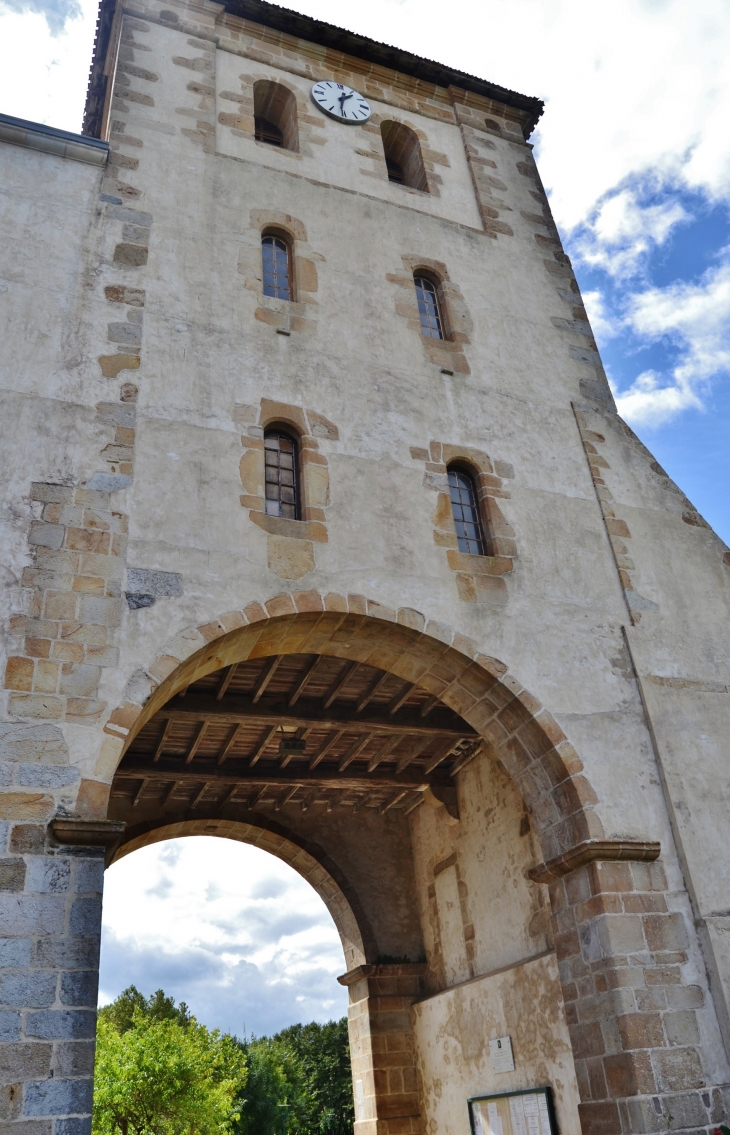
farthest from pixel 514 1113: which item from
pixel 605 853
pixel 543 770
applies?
pixel 543 770

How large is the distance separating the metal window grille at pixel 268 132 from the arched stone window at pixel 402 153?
1.20 metres

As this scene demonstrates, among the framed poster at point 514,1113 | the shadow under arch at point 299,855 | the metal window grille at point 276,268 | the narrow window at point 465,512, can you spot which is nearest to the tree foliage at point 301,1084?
the shadow under arch at point 299,855

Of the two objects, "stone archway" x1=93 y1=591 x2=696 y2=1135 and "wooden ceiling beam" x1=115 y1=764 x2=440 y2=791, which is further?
"wooden ceiling beam" x1=115 y1=764 x2=440 y2=791

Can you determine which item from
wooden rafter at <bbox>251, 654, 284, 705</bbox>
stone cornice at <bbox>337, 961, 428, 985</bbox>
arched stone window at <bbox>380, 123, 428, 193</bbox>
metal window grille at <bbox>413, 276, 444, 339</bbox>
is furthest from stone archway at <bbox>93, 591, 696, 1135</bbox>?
arched stone window at <bbox>380, 123, 428, 193</bbox>

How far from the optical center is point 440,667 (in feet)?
23.9

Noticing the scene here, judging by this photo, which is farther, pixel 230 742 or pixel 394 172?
pixel 394 172

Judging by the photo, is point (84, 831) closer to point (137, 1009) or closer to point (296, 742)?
point (296, 742)

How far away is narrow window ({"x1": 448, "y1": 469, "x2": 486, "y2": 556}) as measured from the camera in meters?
7.95

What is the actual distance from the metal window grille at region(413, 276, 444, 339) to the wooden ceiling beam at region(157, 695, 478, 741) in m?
3.78

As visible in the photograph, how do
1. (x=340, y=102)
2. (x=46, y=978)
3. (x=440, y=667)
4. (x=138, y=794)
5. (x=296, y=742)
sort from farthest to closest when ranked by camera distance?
(x=340, y=102), (x=138, y=794), (x=296, y=742), (x=440, y=667), (x=46, y=978)

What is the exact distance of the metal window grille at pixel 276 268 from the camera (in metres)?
8.62

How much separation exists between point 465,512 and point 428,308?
2512 millimetres

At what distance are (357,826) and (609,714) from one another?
4974mm

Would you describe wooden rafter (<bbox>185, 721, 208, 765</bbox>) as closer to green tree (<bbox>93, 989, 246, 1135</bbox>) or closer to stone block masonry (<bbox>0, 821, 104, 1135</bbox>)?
stone block masonry (<bbox>0, 821, 104, 1135</bbox>)
